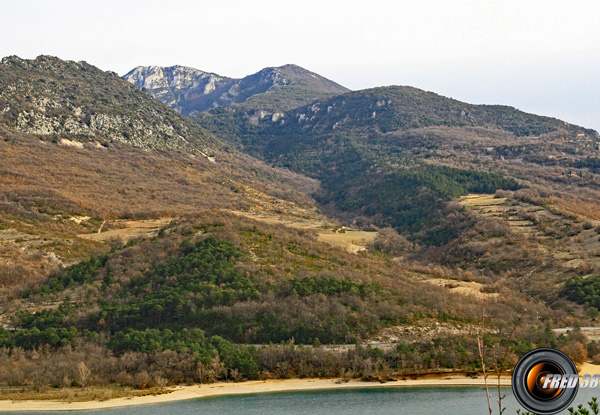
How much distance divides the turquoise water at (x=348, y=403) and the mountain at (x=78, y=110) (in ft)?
381

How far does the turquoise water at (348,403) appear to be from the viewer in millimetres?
38938

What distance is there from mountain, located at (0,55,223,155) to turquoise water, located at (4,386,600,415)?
116 metres

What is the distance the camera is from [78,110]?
160 meters

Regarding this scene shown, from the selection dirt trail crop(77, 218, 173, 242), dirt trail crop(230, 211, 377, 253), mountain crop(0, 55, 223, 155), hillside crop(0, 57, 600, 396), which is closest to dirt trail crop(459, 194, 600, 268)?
hillside crop(0, 57, 600, 396)

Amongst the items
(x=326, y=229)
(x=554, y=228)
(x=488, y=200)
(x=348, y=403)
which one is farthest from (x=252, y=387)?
(x=488, y=200)

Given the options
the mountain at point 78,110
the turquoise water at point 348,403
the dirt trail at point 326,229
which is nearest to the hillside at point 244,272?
the dirt trail at point 326,229

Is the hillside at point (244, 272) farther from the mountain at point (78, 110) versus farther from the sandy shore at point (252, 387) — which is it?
the mountain at point (78, 110)

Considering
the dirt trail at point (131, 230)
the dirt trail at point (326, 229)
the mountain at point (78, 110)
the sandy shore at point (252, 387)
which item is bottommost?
the sandy shore at point (252, 387)

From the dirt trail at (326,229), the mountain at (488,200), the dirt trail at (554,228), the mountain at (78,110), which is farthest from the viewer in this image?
the mountain at (78,110)

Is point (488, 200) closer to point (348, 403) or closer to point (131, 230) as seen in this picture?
point (131, 230)

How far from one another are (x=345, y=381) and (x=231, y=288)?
1661cm

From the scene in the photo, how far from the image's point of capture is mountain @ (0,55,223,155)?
14662 centimetres

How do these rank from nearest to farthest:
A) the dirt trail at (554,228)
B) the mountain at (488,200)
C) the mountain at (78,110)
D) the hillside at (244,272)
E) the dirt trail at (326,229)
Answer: the hillside at (244,272) < the dirt trail at (554,228) < the mountain at (488,200) < the dirt trail at (326,229) < the mountain at (78,110)

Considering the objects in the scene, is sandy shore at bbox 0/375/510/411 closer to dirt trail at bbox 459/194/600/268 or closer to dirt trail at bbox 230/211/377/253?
dirt trail at bbox 459/194/600/268
